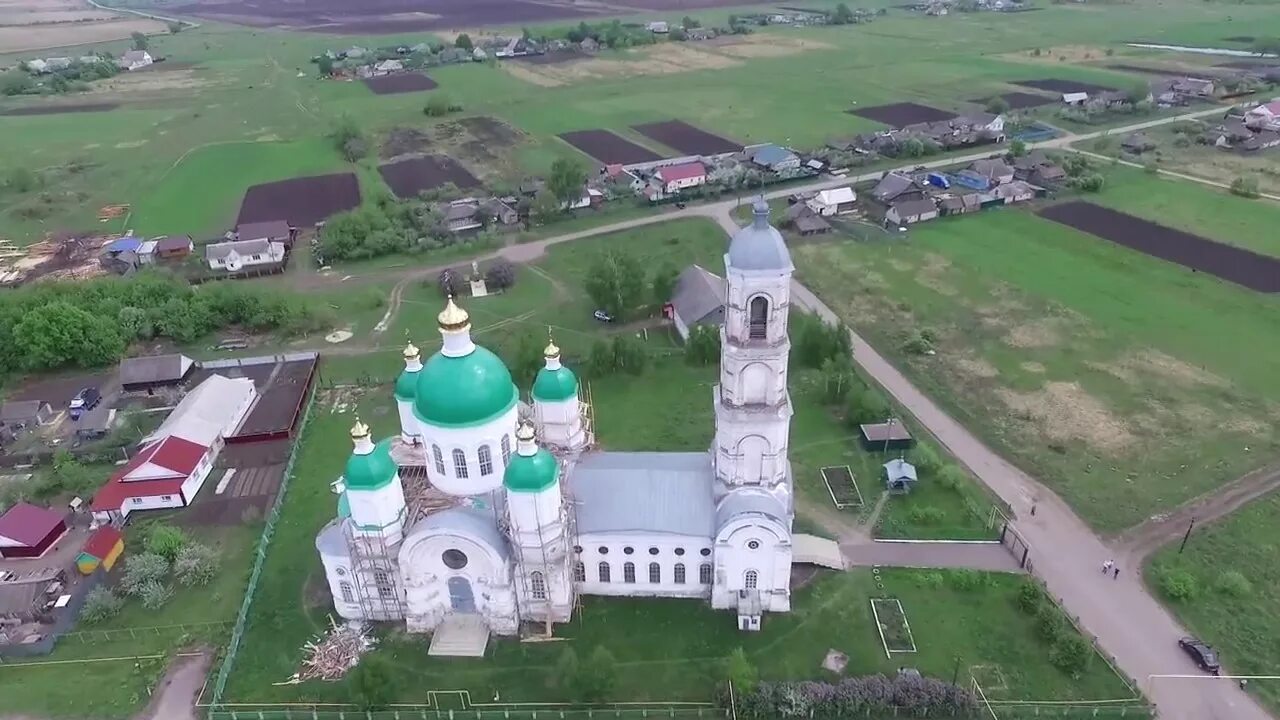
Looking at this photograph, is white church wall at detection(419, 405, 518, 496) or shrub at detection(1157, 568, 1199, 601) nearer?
white church wall at detection(419, 405, 518, 496)

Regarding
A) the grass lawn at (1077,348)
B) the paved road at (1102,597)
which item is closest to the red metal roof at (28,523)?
the paved road at (1102,597)

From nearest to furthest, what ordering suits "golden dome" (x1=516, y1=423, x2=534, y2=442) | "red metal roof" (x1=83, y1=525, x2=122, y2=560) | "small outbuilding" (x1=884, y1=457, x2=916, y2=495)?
"golden dome" (x1=516, y1=423, x2=534, y2=442), "red metal roof" (x1=83, y1=525, x2=122, y2=560), "small outbuilding" (x1=884, y1=457, x2=916, y2=495)

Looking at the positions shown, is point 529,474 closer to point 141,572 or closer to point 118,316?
point 141,572

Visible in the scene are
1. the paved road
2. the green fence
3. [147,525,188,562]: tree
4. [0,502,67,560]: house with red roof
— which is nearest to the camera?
the paved road

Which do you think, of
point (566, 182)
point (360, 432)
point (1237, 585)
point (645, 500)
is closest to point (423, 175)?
point (566, 182)

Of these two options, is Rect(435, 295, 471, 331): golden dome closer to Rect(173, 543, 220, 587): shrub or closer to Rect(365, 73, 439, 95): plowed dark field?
Rect(173, 543, 220, 587): shrub


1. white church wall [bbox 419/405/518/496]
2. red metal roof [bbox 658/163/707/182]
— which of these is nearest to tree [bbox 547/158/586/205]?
red metal roof [bbox 658/163/707/182]
